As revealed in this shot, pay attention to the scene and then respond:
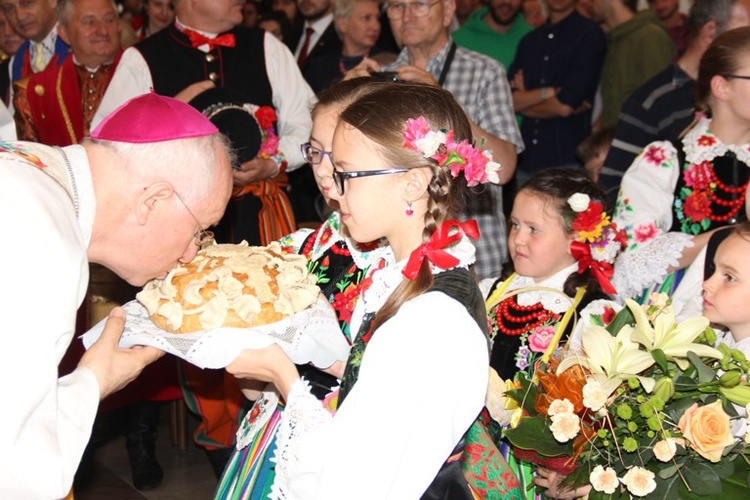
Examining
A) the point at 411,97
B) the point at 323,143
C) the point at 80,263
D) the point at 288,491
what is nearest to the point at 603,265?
the point at 323,143

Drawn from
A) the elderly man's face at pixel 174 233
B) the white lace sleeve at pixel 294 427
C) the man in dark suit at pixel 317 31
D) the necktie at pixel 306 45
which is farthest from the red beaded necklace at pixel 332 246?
the necktie at pixel 306 45

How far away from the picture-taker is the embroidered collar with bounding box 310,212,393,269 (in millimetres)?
2453

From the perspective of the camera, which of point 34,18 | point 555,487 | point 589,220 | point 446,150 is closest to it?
point 446,150

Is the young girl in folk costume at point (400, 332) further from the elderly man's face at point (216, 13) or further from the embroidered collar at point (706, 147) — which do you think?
the elderly man's face at point (216, 13)

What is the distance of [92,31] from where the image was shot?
4.58 meters

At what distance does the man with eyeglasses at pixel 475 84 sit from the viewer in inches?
162

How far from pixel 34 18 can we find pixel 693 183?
12.8ft

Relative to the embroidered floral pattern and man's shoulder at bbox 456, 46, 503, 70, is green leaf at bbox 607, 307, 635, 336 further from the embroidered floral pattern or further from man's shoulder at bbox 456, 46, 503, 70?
man's shoulder at bbox 456, 46, 503, 70

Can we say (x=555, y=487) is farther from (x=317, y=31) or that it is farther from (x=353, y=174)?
(x=317, y=31)

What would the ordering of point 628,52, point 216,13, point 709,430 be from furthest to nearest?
point 628,52, point 216,13, point 709,430

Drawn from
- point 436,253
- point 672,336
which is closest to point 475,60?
point 672,336

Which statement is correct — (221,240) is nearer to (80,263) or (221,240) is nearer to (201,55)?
(201,55)

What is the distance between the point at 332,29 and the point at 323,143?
4101 mm

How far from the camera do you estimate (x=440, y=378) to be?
1.81 meters
